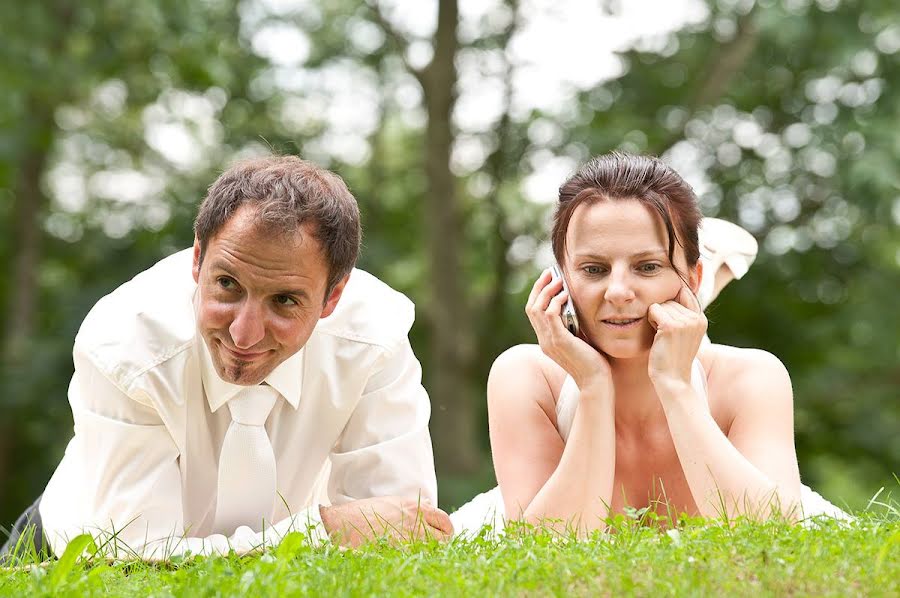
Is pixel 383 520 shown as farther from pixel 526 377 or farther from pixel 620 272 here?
pixel 620 272

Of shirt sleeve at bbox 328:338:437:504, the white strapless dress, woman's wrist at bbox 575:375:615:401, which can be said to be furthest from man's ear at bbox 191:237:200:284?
woman's wrist at bbox 575:375:615:401

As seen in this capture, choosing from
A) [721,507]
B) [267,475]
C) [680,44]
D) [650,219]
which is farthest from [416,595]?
[680,44]

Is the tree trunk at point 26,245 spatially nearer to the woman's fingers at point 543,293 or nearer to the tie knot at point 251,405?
the tie knot at point 251,405

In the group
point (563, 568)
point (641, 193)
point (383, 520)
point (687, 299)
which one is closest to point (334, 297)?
point (383, 520)

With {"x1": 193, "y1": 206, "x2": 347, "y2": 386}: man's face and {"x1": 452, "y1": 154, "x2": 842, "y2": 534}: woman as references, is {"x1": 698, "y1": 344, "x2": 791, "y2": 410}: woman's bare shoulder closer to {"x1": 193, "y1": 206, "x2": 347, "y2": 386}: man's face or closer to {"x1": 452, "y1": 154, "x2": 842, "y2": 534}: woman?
{"x1": 452, "y1": 154, "x2": 842, "y2": 534}: woman

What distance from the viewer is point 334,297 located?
483 cm

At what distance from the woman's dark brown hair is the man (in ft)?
3.14

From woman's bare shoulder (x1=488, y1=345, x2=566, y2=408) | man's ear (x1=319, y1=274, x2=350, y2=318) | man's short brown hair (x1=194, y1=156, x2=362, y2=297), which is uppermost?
man's short brown hair (x1=194, y1=156, x2=362, y2=297)

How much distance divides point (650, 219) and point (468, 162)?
12120 mm

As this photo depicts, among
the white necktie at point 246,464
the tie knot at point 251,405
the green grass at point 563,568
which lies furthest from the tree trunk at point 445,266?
the green grass at point 563,568

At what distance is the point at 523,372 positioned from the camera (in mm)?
5230

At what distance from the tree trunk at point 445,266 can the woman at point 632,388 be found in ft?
28.9

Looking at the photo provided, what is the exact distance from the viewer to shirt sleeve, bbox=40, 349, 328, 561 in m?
4.55

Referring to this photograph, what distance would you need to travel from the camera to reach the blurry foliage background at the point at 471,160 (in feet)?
44.9
